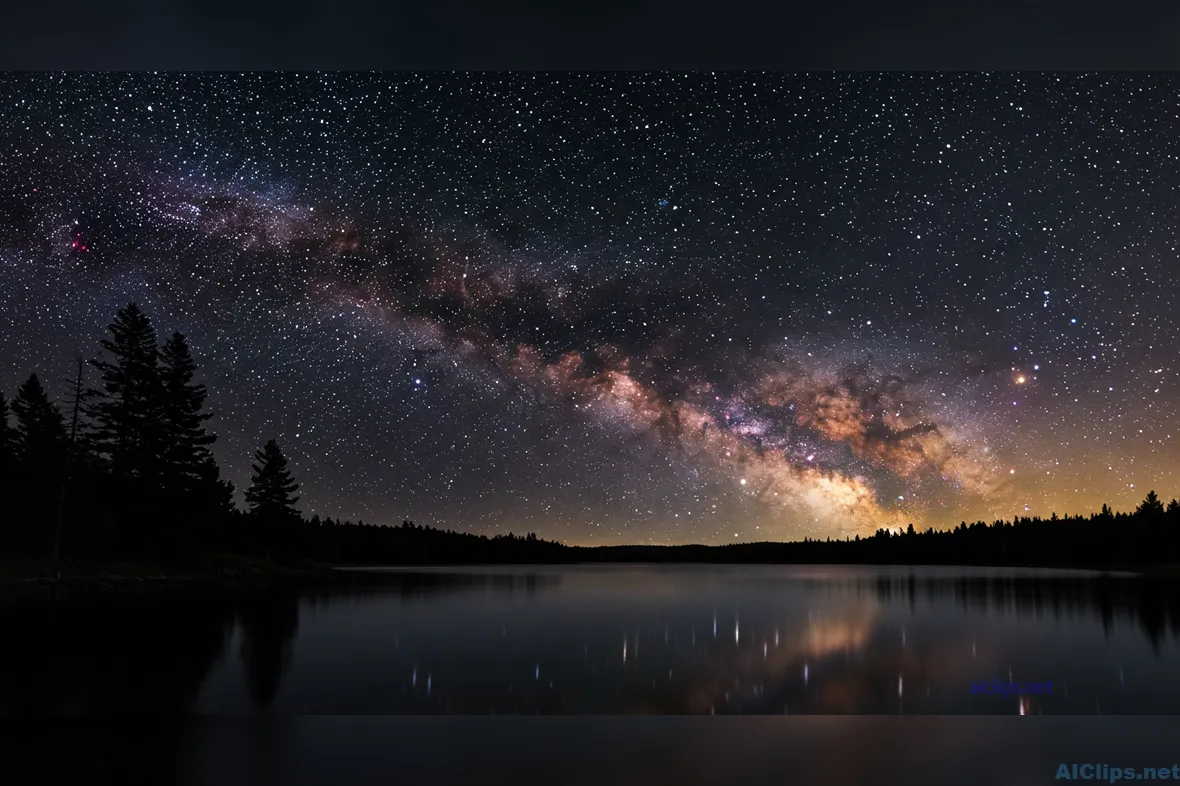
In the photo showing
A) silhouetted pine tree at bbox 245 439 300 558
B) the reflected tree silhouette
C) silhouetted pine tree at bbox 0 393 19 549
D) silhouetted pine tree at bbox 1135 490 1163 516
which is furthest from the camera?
silhouetted pine tree at bbox 1135 490 1163 516

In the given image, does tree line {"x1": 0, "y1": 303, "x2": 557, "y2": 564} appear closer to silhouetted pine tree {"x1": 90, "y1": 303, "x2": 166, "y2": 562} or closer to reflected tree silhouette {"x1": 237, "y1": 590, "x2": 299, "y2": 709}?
silhouetted pine tree {"x1": 90, "y1": 303, "x2": 166, "y2": 562}

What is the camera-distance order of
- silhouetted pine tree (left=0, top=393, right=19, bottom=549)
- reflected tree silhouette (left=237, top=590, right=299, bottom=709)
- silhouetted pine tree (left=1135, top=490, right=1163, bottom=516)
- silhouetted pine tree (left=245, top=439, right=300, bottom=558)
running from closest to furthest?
reflected tree silhouette (left=237, top=590, right=299, bottom=709) → silhouetted pine tree (left=0, top=393, right=19, bottom=549) → silhouetted pine tree (left=245, top=439, right=300, bottom=558) → silhouetted pine tree (left=1135, top=490, right=1163, bottom=516)

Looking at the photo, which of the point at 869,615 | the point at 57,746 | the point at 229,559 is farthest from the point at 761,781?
the point at 229,559

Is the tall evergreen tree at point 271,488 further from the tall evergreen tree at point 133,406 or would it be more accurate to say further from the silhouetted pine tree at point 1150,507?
the silhouetted pine tree at point 1150,507

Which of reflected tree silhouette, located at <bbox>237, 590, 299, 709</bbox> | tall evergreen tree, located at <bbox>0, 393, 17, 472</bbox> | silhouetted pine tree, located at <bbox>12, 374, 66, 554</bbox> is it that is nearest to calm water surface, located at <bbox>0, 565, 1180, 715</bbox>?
reflected tree silhouette, located at <bbox>237, 590, 299, 709</bbox>

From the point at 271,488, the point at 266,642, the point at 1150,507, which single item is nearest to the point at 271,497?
the point at 271,488

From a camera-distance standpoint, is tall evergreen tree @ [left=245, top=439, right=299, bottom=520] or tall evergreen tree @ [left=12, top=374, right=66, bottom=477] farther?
tall evergreen tree @ [left=245, top=439, right=299, bottom=520]

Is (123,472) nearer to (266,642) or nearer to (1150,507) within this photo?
(266,642)

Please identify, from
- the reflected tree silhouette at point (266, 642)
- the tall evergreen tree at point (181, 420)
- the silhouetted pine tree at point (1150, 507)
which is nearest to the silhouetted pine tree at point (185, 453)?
the tall evergreen tree at point (181, 420)

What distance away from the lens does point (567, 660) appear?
19.8 metres

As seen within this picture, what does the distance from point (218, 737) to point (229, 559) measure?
56.7 metres

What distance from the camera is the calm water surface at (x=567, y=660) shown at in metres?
13.8

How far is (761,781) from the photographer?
29.6ft

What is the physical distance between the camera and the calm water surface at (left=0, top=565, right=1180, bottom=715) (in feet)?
45.4
